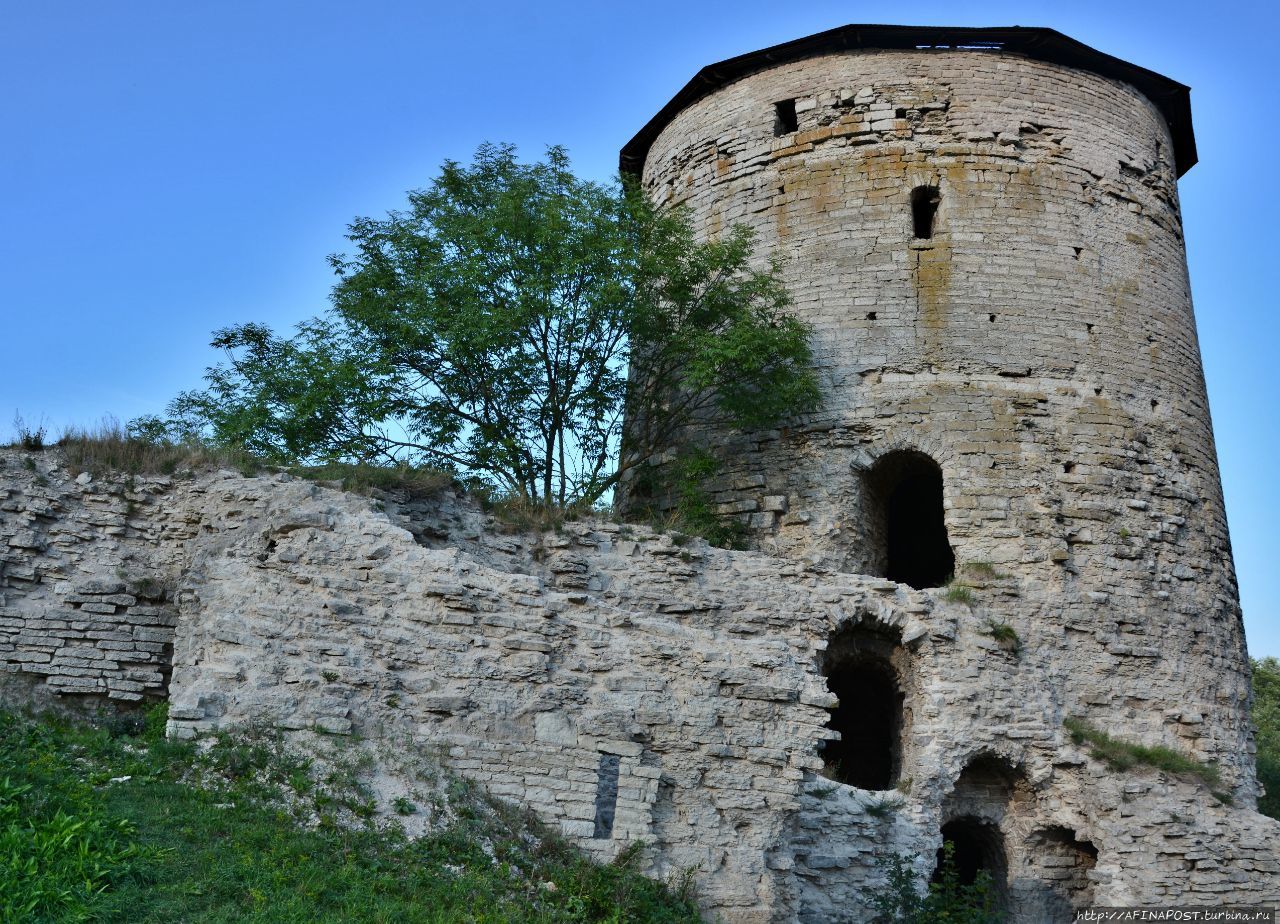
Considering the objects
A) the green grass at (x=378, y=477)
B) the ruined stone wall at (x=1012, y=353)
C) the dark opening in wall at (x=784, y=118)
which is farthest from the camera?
the dark opening in wall at (x=784, y=118)

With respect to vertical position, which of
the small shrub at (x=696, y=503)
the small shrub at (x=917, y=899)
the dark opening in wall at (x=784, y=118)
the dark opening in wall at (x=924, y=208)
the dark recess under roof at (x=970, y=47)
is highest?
the dark recess under roof at (x=970, y=47)

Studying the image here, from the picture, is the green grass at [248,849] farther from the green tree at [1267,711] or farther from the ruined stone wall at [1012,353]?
the green tree at [1267,711]

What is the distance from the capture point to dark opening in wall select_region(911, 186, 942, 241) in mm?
16688

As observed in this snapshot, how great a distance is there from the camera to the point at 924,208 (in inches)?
667

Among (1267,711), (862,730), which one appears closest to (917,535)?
(862,730)

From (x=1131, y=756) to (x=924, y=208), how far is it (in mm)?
7660

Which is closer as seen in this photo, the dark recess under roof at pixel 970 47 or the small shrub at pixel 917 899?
the small shrub at pixel 917 899

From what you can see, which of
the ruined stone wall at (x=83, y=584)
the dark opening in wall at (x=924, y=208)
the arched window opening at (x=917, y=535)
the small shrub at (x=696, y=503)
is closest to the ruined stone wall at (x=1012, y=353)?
the dark opening in wall at (x=924, y=208)

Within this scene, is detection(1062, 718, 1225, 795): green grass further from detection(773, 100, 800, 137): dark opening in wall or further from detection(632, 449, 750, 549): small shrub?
detection(773, 100, 800, 137): dark opening in wall

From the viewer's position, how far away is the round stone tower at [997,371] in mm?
14523

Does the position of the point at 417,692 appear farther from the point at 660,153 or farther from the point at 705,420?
the point at 660,153

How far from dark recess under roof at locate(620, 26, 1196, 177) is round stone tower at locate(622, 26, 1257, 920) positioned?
0.14ft

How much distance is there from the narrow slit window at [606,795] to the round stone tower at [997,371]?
537cm

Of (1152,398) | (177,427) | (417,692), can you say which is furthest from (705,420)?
(417,692)
